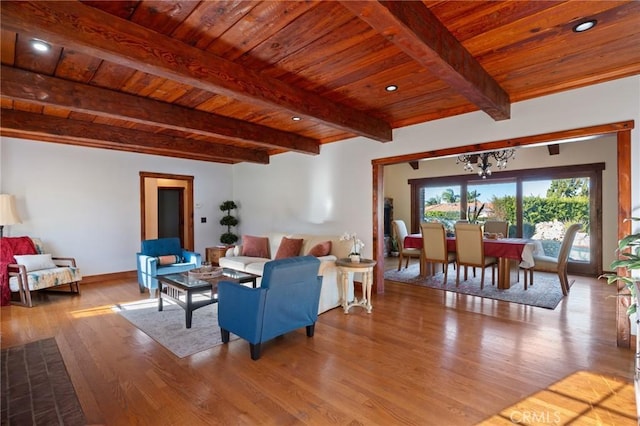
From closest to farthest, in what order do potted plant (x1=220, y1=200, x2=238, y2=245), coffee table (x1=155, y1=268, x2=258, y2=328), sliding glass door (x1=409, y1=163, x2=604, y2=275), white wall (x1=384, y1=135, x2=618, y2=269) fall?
coffee table (x1=155, y1=268, x2=258, y2=328)
white wall (x1=384, y1=135, x2=618, y2=269)
sliding glass door (x1=409, y1=163, x2=604, y2=275)
potted plant (x1=220, y1=200, x2=238, y2=245)

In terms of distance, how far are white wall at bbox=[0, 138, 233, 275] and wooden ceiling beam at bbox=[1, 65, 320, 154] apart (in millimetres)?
2806

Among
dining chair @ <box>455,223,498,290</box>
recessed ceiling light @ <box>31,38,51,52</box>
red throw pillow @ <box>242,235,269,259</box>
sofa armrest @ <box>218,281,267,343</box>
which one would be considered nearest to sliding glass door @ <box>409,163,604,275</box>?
dining chair @ <box>455,223,498,290</box>

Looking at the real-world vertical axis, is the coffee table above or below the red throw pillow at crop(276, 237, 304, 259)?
below

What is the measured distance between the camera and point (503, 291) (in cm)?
479

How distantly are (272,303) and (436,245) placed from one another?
3.68 metres

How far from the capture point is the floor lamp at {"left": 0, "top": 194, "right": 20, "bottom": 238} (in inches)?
176

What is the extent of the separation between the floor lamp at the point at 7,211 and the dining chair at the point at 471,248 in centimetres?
670

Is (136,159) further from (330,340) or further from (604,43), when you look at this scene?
(604,43)

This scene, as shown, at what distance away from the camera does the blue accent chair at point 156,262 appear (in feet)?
15.1

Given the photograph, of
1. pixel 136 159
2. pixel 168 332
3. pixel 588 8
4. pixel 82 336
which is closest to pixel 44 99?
pixel 82 336

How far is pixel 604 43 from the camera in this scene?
8.13 feet

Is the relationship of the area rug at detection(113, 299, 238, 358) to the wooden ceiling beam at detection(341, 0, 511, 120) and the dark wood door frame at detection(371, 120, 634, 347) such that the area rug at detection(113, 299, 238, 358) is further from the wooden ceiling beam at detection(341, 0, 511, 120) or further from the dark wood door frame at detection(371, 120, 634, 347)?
the dark wood door frame at detection(371, 120, 634, 347)

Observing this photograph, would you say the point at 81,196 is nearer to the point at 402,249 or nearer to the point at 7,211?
the point at 7,211

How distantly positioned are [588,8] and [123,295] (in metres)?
5.98
